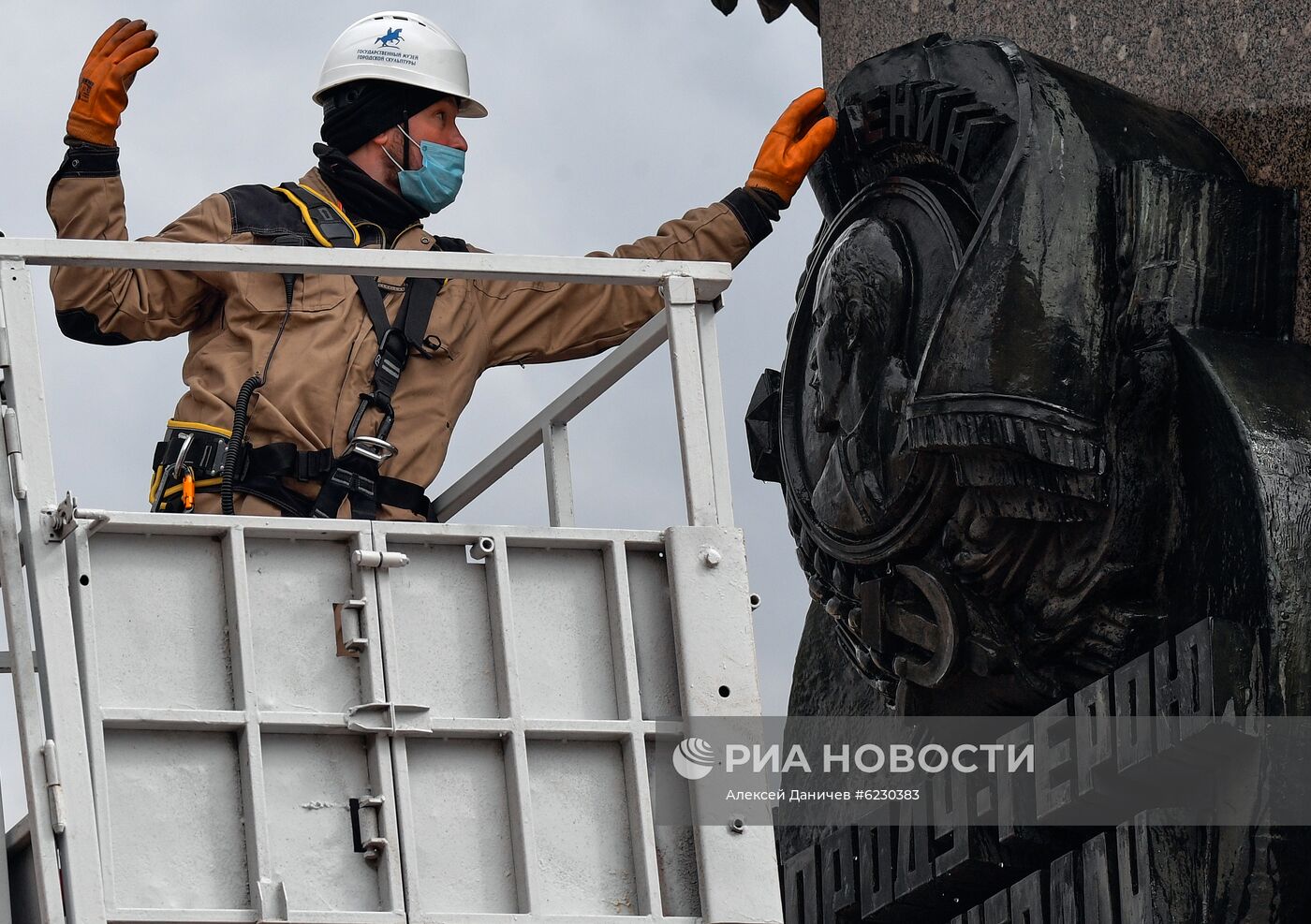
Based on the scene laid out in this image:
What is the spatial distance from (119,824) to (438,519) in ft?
8.32

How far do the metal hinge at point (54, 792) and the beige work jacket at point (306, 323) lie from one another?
1.58 meters

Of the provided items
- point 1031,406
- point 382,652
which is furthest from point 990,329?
point 382,652

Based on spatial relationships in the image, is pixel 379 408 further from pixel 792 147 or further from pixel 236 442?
pixel 792 147

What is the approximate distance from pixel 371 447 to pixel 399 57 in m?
1.61

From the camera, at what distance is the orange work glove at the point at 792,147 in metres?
7.13

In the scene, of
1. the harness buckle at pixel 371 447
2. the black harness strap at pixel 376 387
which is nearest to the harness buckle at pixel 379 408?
the black harness strap at pixel 376 387

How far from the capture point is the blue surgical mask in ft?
23.4

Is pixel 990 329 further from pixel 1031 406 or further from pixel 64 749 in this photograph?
pixel 64 749

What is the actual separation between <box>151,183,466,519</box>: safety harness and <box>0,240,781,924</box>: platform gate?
1.00m

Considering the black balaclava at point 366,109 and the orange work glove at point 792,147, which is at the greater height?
the black balaclava at point 366,109

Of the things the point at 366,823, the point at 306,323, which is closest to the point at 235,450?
the point at 306,323

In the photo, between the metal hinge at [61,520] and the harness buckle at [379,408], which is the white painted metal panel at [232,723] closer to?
the metal hinge at [61,520]

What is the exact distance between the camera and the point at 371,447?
244 inches

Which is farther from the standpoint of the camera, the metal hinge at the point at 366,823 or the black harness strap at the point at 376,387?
the black harness strap at the point at 376,387
